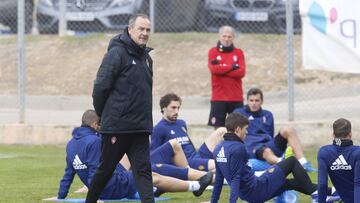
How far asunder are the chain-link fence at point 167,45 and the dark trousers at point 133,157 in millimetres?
10488

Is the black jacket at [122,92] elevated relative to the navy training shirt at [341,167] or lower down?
elevated

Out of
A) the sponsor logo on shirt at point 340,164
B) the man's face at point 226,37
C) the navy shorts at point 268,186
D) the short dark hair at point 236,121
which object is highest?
the man's face at point 226,37

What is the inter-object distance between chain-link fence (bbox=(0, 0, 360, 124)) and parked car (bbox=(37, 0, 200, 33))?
19 mm

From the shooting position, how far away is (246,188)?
10.8 m

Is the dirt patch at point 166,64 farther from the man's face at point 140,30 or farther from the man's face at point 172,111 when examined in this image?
the man's face at point 140,30

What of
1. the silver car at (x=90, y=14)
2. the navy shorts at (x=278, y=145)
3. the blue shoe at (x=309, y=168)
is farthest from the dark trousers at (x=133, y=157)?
the silver car at (x=90, y=14)

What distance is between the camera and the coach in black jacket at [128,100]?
984 cm

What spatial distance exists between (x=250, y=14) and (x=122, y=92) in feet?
37.8

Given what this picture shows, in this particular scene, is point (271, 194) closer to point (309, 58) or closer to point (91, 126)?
point (91, 126)

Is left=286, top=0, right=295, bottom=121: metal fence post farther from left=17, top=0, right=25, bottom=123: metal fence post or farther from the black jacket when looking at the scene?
the black jacket

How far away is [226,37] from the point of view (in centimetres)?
1583

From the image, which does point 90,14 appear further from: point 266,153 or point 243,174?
point 243,174

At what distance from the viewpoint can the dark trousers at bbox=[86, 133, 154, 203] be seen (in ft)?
32.7

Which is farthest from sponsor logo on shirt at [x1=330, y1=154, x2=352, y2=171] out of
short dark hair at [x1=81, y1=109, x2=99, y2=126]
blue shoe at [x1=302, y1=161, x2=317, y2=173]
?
blue shoe at [x1=302, y1=161, x2=317, y2=173]
